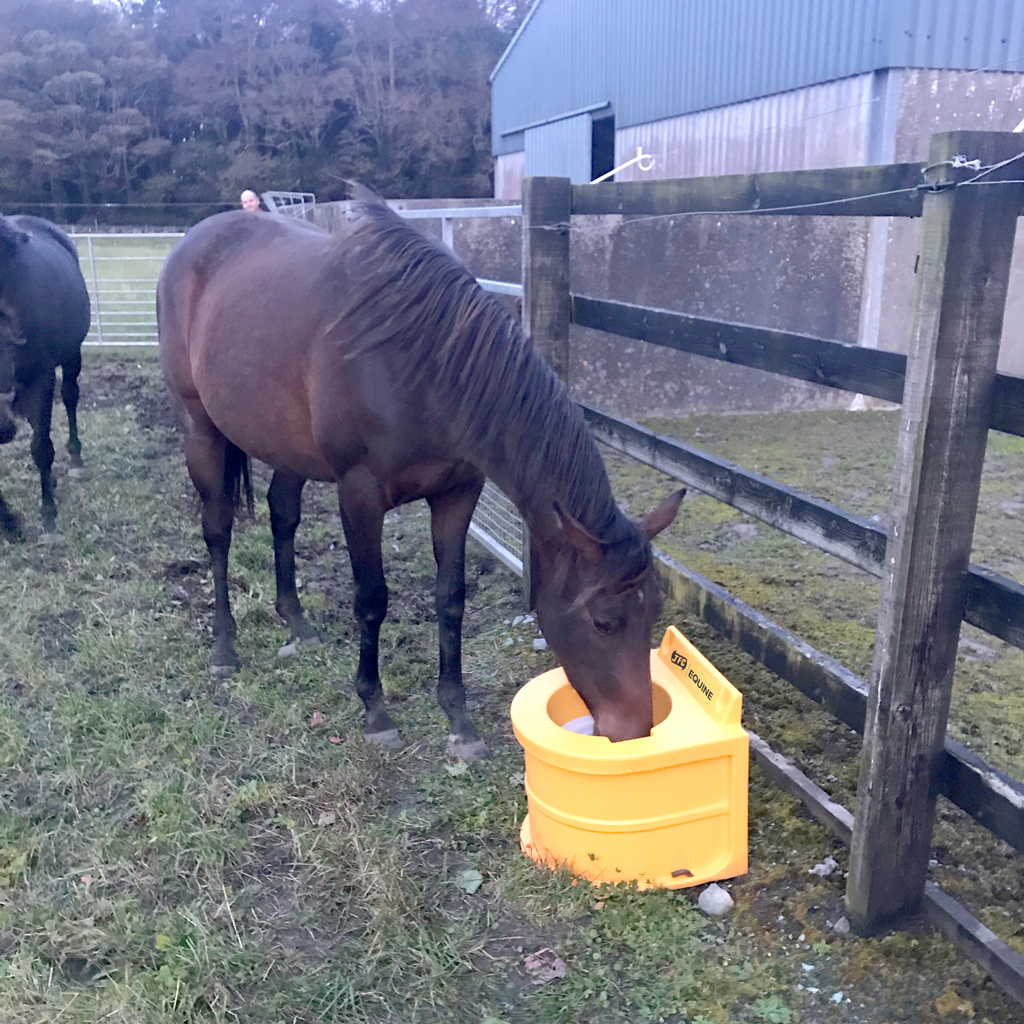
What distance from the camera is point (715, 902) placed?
2.21 meters

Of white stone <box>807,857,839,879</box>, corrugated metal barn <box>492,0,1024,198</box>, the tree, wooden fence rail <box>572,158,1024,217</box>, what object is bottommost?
white stone <box>807,857,839,879</box>

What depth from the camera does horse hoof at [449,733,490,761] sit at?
295 centimetres

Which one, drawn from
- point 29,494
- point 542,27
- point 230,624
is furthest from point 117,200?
point 230,624

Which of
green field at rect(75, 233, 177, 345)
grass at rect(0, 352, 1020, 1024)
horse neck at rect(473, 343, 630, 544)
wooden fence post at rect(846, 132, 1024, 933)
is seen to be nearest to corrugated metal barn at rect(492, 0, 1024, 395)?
grass at rect(0, 352, 1020, 1024)

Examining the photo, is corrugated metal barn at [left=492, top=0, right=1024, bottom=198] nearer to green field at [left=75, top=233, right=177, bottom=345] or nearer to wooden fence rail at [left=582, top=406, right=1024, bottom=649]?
wooden fence rail at [left=582, top=406, right=1024, bottom=649]

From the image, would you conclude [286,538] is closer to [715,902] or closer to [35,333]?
[35,333]

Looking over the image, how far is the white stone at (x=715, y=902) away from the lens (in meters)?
2.21

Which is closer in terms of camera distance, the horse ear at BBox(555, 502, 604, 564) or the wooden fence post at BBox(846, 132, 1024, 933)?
the wooden fence post at BBox(846, 132, 1024, 933)

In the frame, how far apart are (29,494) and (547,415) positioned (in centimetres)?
452

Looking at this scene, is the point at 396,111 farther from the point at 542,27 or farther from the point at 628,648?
the point at 628,648

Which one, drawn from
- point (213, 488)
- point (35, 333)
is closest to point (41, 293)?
point (35, 333)

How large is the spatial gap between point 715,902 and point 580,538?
3.27 ft

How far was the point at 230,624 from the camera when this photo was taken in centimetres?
375

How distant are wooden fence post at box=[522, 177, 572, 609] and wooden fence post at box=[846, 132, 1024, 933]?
1.78 m
